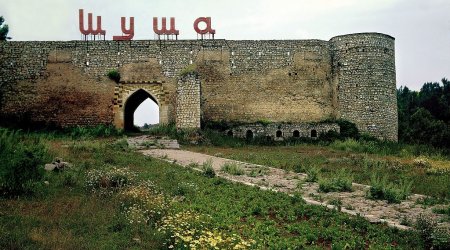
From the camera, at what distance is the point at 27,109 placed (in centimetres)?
2662

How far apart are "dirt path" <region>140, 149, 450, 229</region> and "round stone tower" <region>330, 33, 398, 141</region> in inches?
481

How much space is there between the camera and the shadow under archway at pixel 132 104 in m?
27.5

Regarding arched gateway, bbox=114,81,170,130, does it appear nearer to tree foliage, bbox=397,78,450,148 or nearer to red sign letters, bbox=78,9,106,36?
red sign letters, bbox=78,9,106,36

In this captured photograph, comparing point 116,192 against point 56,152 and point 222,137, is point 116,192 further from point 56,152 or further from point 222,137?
point 222,137

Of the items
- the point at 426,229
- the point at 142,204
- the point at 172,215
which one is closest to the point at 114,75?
the point at 142,204

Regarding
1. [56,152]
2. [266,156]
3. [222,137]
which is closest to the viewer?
[56,152]

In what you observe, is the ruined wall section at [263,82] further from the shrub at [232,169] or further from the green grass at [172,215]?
the green grass at [172,215]

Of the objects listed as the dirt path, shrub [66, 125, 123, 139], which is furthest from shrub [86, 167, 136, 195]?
shrub [66, 125, 123, 139]

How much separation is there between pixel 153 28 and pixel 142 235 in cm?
1986

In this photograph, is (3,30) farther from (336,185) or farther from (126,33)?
(336,185)

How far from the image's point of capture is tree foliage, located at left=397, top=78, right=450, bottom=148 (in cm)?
3462

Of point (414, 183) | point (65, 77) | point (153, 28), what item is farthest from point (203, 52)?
point (414, 183)

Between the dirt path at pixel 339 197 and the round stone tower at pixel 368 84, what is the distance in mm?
12213

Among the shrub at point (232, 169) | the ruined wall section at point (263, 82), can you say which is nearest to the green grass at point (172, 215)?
the shrub at point (232, 169)
